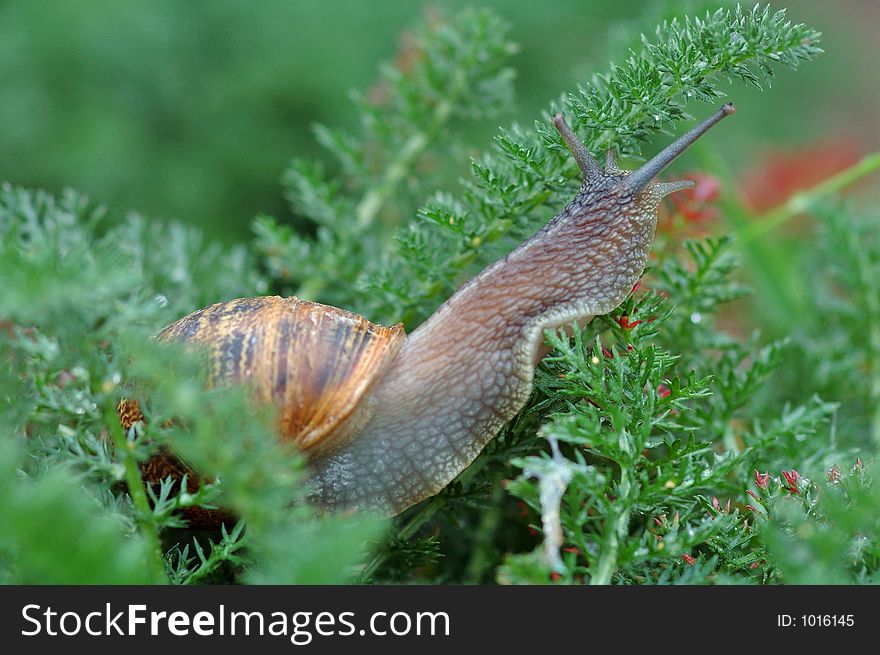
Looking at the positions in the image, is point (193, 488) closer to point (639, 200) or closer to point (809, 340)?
point (639, 200)

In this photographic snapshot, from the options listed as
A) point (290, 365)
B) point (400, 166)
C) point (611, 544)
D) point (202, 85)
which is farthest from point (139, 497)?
point (202, 85)

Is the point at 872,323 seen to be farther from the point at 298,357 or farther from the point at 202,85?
the point at 202,85

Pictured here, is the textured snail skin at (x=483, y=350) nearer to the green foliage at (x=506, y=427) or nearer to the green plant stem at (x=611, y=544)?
the green foliage at (x=506, y=427)

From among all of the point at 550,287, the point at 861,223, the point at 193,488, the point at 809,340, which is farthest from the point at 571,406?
the point at 861,223

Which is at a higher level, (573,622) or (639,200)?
(639,200)

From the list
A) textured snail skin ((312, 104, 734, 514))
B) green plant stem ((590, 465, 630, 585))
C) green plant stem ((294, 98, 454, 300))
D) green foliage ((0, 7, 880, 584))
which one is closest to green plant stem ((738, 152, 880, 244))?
green foliage ((0, 7, 880, 584))

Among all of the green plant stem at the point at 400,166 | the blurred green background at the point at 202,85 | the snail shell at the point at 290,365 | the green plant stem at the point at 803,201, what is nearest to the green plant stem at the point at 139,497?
the snail shell at the point at 290,365

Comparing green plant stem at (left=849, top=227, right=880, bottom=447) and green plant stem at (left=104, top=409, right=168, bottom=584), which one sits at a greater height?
green plant stem at (left=849, top=227, right=880, bottom=447)

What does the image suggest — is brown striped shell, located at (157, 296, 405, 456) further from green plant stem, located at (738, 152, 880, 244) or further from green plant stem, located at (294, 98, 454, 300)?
green plant stem, located at (738, 152, 880, 244)
